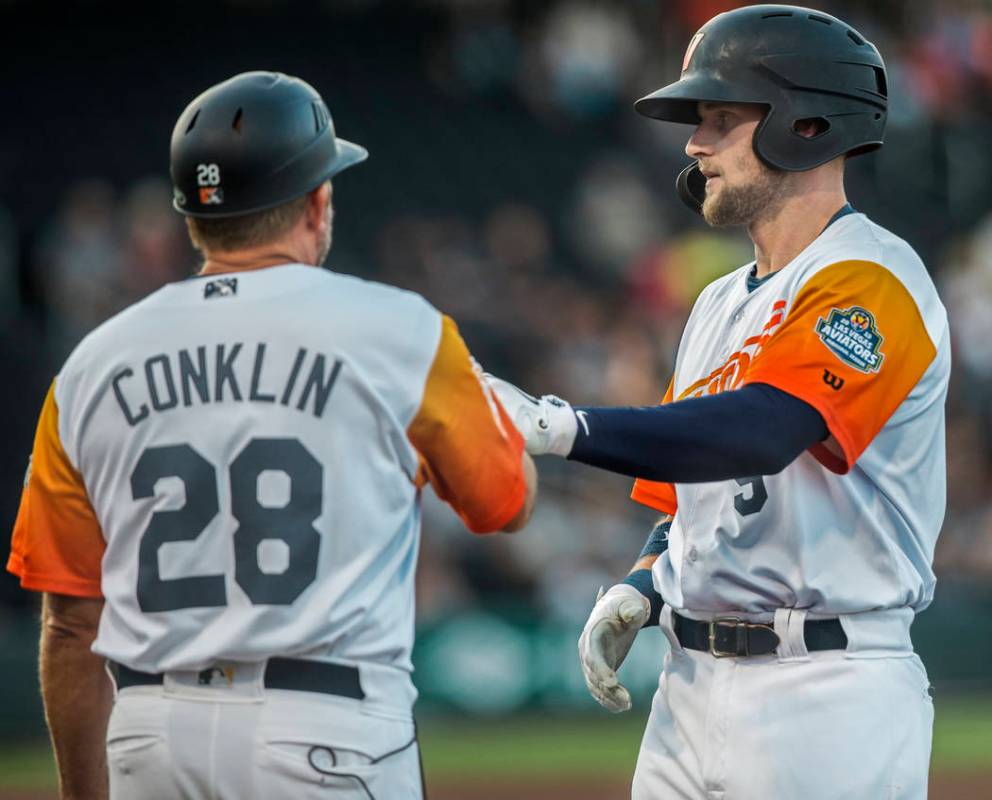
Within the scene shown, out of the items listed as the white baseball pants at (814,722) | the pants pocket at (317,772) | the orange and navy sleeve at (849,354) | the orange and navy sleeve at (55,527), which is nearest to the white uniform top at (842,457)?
the orange and navy sleeve at (849,354)

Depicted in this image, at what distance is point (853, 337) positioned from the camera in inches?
146

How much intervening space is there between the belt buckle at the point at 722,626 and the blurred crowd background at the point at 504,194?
263 inches

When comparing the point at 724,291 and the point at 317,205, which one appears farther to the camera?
the point at 724,291

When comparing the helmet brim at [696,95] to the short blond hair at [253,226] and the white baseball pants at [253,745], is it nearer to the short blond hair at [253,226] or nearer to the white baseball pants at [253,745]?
the short blond hair at [253,226]

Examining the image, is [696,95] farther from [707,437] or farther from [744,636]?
[744,636]

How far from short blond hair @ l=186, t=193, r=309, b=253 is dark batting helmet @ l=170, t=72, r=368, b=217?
27 mm

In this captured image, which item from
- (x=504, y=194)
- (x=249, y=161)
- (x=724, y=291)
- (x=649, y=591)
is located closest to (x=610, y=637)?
(x=649, y=591)

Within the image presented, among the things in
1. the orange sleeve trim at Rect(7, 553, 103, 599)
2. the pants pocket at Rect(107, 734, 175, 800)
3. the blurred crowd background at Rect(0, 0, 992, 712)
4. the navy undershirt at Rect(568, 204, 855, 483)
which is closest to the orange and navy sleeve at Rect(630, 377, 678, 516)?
the navy undershirt at Rect(568, 204, 855, 483)

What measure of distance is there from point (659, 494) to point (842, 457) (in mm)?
815

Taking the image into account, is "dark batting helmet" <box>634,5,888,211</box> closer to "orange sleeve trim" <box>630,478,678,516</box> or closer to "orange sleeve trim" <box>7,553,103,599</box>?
"orange sleeve trim" <box>630,478,678,516</box>

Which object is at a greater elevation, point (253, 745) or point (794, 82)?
point (794, 82)

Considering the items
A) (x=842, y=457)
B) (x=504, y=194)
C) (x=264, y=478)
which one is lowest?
(x=504, y=194)

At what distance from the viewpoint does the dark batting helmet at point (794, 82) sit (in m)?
4.07

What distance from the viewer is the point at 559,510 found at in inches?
449
